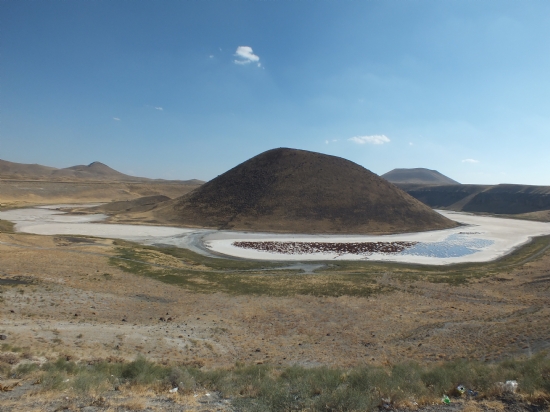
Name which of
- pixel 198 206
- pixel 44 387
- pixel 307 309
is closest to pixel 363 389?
pixel 44 387

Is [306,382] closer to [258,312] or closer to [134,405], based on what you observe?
[134,405]

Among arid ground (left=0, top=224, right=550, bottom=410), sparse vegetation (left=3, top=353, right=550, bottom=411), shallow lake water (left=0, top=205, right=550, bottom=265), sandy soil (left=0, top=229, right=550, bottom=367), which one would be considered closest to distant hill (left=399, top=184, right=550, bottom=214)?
shallow lake water (left=0, top=205, right=550, bottom=265)

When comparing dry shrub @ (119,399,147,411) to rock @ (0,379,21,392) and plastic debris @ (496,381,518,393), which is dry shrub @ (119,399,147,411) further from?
plastic debris @ (496,381,518,393)

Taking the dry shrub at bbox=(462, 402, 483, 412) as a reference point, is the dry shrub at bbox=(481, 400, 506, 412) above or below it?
above

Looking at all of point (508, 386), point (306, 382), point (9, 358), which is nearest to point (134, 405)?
point (306, 382)

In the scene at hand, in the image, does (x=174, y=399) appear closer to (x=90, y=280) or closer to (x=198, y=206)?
(x=90, y=280)

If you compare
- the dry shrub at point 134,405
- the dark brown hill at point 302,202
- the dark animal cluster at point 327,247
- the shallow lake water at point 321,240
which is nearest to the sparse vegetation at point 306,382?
the dry shrub at point 134,405
